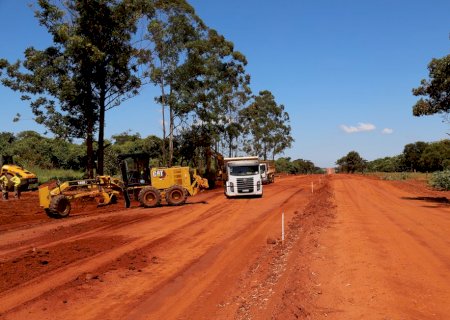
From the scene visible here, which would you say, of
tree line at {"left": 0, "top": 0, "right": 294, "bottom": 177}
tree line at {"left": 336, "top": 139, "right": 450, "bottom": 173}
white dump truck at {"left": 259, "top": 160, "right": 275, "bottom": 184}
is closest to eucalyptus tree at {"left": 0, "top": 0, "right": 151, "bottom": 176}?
tree line at {"left": 0, "top": 0, "right": 294, "bottom": 177}

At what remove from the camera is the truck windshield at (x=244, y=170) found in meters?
28.9

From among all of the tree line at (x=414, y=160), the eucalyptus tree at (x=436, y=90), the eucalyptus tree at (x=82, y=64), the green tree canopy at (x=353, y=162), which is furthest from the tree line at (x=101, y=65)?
the green tree canopy at (x=353, y=162)

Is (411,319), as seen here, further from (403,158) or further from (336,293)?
(403,158)

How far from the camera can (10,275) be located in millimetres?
9836

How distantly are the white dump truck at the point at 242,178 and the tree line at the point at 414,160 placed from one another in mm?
42897

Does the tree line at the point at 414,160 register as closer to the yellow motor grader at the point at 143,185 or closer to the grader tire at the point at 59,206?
the yellow motor grader at the point at 143,185

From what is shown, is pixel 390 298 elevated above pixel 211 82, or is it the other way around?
pixel 211 82

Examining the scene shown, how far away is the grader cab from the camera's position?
24000mm

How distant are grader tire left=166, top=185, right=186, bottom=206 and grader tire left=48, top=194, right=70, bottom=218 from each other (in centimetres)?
563

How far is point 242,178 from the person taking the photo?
2877 centimetres

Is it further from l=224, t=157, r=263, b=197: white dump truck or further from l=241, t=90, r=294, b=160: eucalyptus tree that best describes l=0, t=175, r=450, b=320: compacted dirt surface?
l=241, t=90, r=294, b=160: eucalyptus tree

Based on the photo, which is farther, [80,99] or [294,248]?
[80,99]

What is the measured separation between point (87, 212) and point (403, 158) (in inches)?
3470

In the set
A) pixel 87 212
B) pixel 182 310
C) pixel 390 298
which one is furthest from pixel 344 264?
pixel 87 212
